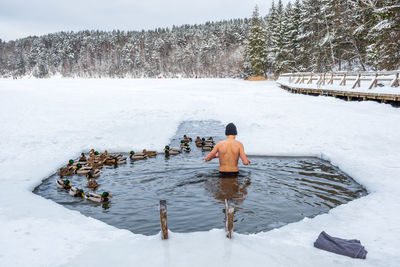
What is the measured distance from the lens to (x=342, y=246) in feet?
14.7

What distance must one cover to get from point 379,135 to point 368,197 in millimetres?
7295

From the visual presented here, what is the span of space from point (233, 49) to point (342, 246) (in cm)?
11394

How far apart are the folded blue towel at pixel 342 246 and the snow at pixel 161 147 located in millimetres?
113

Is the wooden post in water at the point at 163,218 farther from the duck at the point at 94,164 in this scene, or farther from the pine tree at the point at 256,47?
the pine tree at the point at 256,47

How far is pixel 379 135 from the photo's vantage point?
1307 centimetres

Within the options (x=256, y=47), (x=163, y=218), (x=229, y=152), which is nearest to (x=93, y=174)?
(x=229, y=152)

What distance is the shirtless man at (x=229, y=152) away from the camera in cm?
846

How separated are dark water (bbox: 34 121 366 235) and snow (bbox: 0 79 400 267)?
556 millimetres

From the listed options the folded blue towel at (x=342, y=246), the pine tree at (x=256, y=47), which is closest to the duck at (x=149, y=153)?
the folded blue towel at (x=342, y=246)

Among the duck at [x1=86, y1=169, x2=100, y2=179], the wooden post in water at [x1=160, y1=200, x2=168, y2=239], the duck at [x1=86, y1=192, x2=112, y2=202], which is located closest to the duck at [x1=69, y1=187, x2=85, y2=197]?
the duck at [x1=86, y1=192, x2=112, y2=202]

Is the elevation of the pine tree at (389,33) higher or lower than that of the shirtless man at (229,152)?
higher

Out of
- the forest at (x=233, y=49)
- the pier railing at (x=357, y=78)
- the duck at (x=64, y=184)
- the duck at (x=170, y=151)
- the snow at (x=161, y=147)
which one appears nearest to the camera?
the snow at (x=161, y=147)

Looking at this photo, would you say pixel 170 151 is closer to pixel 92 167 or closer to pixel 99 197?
pixel 92 167

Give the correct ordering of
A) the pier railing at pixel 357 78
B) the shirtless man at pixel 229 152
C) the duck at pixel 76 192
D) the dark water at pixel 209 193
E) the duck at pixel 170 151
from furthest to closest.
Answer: the pier railing at pixel 357 78 → the duck at pixel 170 151 → the shirtless man at pixel 229 152 → the duck at pixel 76 192 → the dark water at pixel 209 193
